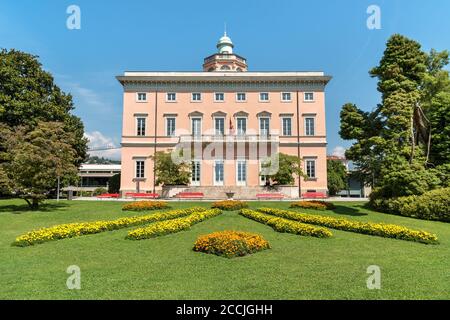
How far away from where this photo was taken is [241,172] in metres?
34.8

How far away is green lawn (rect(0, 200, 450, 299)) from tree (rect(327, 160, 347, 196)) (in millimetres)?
38174

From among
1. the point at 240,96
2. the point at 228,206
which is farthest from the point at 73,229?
the point at 240,96

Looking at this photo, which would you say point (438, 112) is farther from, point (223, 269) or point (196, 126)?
point (196, 126)

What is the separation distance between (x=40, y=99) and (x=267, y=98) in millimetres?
22918

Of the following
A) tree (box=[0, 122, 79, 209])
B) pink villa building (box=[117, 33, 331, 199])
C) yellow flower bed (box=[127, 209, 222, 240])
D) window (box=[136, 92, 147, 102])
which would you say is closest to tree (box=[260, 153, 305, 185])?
pink villa building (box=[117, 33, 331, 199])

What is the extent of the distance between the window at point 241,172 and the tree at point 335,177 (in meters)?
19.1

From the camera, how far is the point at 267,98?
1455 inches

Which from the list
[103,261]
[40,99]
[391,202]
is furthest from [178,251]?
[40,99]

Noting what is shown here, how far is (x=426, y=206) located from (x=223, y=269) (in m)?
13.3

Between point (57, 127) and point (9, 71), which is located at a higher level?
point (9, 71)

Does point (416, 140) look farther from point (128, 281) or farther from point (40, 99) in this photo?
point (40, 99)

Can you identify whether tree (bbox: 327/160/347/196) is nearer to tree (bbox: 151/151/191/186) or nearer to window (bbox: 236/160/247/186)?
window (bbox: 236/160/247/186)

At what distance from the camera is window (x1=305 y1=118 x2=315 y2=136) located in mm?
36438
